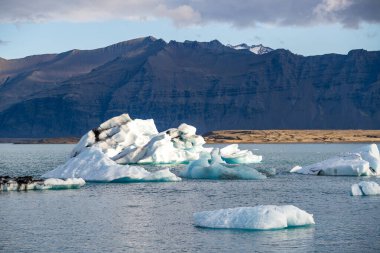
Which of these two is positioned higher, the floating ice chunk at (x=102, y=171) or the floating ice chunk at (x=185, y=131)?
the floating ice chunk at (x=185, y=131)

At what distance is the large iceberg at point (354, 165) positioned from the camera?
59312mm

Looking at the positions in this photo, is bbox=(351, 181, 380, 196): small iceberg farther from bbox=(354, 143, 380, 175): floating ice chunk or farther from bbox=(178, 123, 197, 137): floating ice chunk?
bbox=(178, 123, 197, 137): floating ice chunk

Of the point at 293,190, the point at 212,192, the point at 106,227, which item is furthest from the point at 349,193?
the point at 106,227

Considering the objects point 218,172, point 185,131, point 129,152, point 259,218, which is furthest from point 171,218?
point 185,131

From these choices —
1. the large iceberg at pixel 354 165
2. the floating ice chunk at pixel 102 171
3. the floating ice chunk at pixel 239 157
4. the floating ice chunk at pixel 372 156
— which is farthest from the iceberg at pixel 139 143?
the floating ice chunk at pixel 372 156

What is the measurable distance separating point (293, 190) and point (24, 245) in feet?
82.6

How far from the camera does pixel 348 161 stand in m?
60.0

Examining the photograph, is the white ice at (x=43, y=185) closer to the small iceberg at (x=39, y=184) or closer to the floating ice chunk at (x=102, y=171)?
the small iceberg at (x=39, y=184)

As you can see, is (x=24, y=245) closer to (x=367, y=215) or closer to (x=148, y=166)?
(x=367, y=215)

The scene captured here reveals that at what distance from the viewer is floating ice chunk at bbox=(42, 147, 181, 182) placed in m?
54.5

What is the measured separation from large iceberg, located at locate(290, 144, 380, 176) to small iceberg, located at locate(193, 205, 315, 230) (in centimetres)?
2846

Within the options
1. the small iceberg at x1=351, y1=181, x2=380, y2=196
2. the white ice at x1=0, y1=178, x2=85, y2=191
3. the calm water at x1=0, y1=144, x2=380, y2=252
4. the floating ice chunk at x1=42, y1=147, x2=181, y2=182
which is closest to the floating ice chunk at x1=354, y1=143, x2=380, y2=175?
the calm water at x1=0, y1=144, x2=380, y2=252

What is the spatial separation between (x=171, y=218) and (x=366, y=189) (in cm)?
1518

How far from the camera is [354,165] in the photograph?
2330 inches
